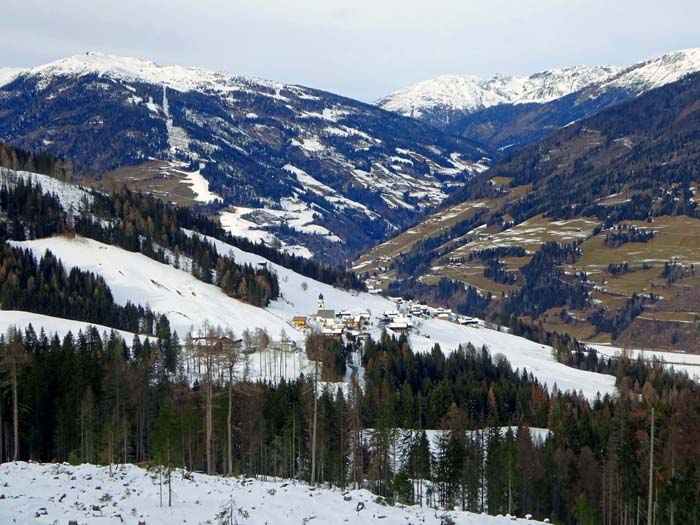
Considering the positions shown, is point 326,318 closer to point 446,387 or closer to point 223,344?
point 446,387

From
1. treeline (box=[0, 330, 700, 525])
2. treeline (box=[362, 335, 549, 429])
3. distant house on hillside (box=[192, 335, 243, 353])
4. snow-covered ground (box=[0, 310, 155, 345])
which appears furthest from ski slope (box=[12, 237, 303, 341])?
treeline (box=[0, 330, 700, 525])

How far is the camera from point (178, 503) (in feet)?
141

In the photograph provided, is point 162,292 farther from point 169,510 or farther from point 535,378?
point 169,510

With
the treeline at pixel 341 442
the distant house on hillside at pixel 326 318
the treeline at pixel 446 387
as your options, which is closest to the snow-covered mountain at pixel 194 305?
the distant house on hillside at pixel 326 318

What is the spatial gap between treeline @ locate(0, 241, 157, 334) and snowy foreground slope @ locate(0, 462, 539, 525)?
11752cm

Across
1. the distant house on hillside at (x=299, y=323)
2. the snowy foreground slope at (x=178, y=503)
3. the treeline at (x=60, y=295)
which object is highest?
the treeline at (x=60, y=295)

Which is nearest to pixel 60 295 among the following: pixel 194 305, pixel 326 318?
pixel 194 305

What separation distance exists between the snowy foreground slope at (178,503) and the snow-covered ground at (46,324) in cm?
9988

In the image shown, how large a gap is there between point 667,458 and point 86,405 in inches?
2470

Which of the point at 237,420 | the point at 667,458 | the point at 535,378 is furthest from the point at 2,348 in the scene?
the point at 535,378

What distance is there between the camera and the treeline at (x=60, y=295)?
160 meters

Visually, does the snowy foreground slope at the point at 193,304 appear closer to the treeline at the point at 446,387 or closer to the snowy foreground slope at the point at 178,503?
the treeline at the point at 446,387

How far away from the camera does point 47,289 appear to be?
165 meters

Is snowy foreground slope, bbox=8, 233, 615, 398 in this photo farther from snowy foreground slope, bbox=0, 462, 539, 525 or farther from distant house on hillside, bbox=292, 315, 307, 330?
snowy foreground slope, bbox=0, 462, 539, 525
